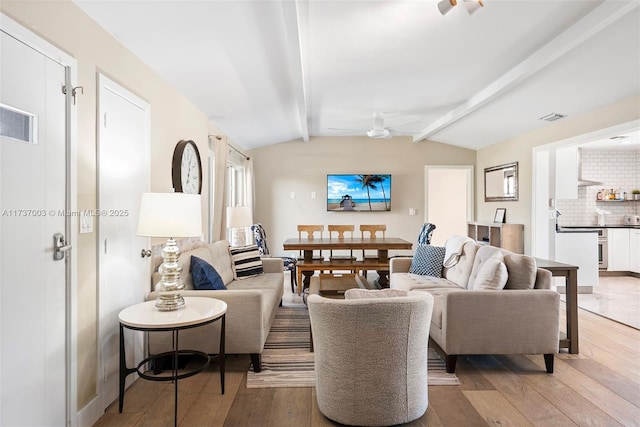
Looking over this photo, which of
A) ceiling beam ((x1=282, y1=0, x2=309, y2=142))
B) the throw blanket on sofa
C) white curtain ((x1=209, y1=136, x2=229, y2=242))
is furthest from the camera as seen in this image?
white curtain ((x1=209, y1=136, x2=229, y2=242))

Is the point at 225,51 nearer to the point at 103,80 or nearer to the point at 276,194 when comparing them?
the point at 103,80

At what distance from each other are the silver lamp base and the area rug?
Answer: 2.57 ft

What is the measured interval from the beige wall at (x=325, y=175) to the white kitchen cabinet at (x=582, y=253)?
2382 mm

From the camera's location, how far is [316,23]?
2805 mm

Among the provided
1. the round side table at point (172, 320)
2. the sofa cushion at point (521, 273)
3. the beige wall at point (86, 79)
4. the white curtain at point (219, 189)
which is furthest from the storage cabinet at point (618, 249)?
the beige wall at point (86, 79)

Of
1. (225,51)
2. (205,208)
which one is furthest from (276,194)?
(225,51)

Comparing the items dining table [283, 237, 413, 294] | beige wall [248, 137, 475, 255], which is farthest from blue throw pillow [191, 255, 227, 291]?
beige wall [248, 137, 475, 255]

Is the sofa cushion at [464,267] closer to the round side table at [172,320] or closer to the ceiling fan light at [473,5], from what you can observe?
the ceiling fan light at [473,5]

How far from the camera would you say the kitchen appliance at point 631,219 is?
6.39 metres

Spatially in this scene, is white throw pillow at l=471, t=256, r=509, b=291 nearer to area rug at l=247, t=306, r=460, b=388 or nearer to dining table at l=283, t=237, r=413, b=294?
area rug at l=247, t=306, r=460, b=388

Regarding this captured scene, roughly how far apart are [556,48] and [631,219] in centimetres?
513

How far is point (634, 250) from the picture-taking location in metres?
6.08

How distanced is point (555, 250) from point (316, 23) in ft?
14.4

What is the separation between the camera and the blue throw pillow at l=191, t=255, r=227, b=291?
289 centimetres
